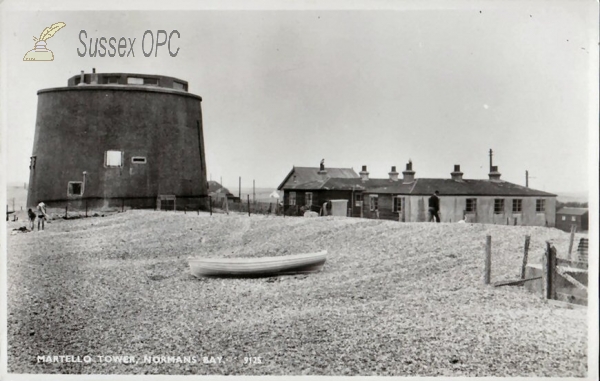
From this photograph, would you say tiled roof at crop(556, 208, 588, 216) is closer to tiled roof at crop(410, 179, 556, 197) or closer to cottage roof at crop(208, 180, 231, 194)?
tiled roof at crop(410, 179, 556, 197)

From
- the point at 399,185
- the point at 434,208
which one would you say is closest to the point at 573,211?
the point at 399,185

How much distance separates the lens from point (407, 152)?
729cm

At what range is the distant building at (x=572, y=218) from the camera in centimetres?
656

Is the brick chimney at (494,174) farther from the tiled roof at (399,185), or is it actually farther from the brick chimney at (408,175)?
the brick chimney at (408,175)

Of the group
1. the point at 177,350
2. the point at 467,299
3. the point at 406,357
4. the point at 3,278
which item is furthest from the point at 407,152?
the point at 3,278

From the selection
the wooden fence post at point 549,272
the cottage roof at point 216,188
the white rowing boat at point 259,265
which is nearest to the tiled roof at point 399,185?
the wooden fence post at point 549,272

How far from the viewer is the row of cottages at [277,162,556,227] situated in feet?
24.5

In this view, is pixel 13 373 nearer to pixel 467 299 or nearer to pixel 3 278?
pixel 3 278

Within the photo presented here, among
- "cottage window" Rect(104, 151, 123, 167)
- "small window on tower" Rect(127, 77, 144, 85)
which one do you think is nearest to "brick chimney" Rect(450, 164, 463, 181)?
"small window on tower" Rect(127, 77, 144, 85)

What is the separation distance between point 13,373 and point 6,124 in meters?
3.41

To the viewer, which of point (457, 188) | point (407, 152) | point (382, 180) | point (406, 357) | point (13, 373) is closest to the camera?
point (406, 357)

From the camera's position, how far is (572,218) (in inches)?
271

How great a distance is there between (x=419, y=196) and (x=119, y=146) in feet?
19.3

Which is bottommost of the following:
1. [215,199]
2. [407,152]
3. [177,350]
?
[177,350]
